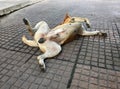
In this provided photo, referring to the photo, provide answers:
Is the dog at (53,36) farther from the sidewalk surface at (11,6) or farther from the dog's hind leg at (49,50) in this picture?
the sidewalk surface at (11,6)

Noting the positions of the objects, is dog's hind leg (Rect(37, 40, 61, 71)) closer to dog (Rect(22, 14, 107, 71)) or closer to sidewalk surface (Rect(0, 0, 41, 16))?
dog (Rect(22, 14, 107, 71))

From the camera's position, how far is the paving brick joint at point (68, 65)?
1.58 metres

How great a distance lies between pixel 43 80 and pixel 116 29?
2.02 meters

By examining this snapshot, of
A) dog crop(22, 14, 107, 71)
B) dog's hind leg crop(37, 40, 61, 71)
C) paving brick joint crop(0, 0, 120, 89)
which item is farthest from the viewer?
dog crop(22, 14, 107, 71)

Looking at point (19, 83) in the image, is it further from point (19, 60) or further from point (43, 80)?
point (19, 60)

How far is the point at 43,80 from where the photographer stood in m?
1.63

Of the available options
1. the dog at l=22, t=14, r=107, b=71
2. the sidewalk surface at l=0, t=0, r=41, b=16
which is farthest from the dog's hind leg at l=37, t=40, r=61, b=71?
the sidewalk surface at l=0, t=0, r=41, b=16

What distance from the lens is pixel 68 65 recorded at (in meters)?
1.87

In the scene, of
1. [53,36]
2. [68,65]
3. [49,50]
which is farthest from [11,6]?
[68,65]

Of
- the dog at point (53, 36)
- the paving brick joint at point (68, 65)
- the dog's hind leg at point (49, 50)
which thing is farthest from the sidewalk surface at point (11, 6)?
the dog's hind leg at point (49, 50)

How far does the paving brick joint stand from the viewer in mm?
1585

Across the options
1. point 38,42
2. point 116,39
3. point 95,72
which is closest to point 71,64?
point 95,72

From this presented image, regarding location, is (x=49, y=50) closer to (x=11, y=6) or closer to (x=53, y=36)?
(x=53, y=36)

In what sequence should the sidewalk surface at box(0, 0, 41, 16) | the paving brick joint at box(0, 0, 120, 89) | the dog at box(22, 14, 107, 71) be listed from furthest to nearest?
the sidewalk surface at box(0, 0, 41, 16), the dog at box(22, 14, 107, 71), the paving brick joint at box(0, 0, 120, 89)
